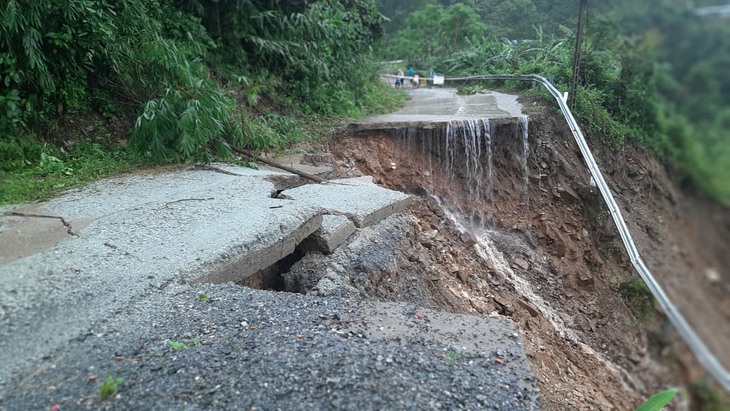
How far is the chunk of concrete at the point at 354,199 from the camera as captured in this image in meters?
5.24

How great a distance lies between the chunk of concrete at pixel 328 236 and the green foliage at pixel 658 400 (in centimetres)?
369

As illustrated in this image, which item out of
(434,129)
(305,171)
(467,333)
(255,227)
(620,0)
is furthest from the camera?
(434,129)

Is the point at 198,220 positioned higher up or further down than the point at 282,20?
further down

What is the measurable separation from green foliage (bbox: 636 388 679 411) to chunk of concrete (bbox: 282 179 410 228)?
4.17 m

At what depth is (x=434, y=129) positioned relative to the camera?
8.63 meters

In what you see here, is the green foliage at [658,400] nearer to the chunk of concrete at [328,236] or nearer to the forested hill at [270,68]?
the forested hill at [270,68]

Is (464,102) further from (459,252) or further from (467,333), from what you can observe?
(467,333)

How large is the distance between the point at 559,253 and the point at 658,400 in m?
6.23

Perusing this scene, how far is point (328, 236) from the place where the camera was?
4664mm

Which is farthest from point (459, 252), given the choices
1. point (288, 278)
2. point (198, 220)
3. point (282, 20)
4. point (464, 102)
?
point (282, 20)

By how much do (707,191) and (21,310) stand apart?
3.28m

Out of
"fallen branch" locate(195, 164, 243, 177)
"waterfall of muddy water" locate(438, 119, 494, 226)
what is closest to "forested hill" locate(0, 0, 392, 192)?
"fallen branch" locate(195, 164, 243, 177)

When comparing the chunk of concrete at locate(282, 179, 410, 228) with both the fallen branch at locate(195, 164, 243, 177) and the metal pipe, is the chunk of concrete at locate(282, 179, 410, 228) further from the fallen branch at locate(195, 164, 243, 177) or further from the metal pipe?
the metal pipe

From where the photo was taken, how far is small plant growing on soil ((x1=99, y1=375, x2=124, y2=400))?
2.27 meters
